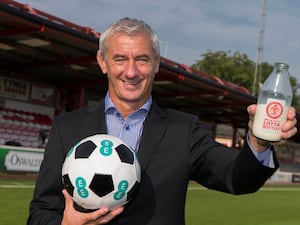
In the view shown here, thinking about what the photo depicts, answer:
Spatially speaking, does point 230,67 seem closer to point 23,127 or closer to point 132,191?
point 23,127

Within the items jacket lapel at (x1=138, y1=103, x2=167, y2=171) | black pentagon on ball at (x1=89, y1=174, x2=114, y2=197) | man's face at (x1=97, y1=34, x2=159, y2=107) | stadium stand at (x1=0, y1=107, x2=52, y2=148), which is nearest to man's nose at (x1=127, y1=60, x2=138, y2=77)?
man's face at (x1=97, y1=34, x2=159, y2=107)

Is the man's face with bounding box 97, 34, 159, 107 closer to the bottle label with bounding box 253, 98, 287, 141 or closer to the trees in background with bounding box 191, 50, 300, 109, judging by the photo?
the bottle label with bounding box 253, 98, 287, 141

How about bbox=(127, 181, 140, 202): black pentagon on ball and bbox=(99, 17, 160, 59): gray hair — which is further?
bbox=(99, 17, 160, 59): gray hair

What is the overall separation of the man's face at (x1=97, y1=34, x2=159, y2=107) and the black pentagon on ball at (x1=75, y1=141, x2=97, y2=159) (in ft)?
1.19

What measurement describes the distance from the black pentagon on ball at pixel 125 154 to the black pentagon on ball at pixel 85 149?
126 millimetres

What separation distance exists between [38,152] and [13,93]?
7.23 meters

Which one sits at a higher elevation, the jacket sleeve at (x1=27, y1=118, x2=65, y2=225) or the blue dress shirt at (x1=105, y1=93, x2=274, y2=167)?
the blue dress shirt at (x1=105, y1=93, x2=274, y2=167)

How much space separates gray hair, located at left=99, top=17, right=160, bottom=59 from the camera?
249cm

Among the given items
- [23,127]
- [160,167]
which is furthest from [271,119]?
[23,127]

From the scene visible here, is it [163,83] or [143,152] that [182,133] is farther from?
[163,83]

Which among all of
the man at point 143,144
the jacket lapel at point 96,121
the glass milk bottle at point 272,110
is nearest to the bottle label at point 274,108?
the glass milk bottle at point 272,110

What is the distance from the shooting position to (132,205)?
2.42m

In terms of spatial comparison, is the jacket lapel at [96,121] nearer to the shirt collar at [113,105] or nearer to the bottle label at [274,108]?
the shirt collar at [113,105]

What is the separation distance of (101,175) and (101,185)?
0.16ft
